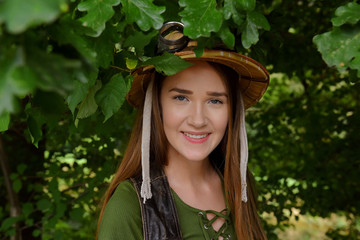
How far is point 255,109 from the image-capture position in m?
4.20

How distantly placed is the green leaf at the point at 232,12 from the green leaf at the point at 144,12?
0.20 meters

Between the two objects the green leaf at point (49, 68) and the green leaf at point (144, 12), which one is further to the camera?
the green leaf at point (144, 12)

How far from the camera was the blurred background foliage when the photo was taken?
0.90m

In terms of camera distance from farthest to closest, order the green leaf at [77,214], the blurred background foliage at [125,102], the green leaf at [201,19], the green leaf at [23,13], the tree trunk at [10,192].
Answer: the tree trunk at [10,192]
the green leaf at [77,214]
the green leaf at [201,19]
the blurred background foliage at [125,102]
the green leaf at [23,13]

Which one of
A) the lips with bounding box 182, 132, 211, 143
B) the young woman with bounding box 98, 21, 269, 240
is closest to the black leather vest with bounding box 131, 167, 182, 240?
the young woman with bounding box 98, 21, 269, 240

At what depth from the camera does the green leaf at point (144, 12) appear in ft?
4.54

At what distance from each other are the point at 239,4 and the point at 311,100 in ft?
9.54

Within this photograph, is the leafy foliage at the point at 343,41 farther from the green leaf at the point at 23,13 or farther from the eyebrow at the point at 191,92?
the green leaf at the point at 23,13

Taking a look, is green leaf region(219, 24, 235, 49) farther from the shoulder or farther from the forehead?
the shoulder

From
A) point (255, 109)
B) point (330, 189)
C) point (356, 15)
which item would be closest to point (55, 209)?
point (255, 109)

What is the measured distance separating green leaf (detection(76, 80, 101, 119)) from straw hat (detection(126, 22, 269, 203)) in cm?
33

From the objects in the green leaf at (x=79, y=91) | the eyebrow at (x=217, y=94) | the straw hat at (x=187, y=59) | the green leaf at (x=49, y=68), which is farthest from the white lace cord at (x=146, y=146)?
the green leaf at (x=49, y=68)

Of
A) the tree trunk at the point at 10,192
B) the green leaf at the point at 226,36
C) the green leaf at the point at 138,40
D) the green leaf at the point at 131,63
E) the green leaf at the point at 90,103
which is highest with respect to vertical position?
the green leaf at the point at 138,40

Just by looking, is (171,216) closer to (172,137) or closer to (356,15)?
(172,137)
